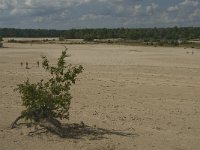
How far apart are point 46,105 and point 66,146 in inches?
66.4

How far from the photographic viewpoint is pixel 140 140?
12.1 metres

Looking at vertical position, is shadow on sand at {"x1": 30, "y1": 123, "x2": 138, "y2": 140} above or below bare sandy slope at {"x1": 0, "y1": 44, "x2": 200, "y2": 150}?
above

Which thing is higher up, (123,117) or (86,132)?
(86,132)

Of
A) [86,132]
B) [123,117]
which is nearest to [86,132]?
[86,132]

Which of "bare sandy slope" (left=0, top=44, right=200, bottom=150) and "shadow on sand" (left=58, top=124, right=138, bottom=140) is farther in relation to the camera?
"shadow on sand" (left=58, top=124, right=138, bottom=140)

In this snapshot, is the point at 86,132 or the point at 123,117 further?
the point at 123,117

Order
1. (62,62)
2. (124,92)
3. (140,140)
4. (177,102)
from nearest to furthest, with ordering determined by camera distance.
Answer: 1. (140,140)
2. (62,62)
3. (177,102)
4. (124,92)

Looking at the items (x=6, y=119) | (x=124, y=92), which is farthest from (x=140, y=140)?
(x=124, y=92)

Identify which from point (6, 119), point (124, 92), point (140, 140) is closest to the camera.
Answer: point (140, 140)

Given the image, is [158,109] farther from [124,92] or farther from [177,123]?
[124,92]

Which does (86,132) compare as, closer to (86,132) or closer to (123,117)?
(86,132)

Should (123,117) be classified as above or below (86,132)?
below

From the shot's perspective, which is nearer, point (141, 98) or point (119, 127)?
point (119, 127)

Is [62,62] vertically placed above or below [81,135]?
above
